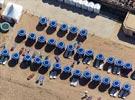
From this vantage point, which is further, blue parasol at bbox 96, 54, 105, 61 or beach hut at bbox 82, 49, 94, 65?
beach hut at bbox 82, 49, 94, 65

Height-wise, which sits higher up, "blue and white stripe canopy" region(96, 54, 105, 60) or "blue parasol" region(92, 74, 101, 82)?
"blue and white stripe canopy" region(96, 54, 105, 60)

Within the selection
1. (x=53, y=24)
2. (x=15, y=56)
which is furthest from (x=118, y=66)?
(x=15, y=56)

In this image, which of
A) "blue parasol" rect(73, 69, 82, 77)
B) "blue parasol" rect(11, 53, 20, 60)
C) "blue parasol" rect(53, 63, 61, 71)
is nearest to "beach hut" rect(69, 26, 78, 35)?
"blue parasol" rect(53, 63, 61, 71)

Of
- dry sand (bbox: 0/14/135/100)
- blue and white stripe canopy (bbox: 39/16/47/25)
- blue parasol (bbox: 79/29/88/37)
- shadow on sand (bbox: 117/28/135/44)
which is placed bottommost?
dry sand (bbox: 0/14/135/100)

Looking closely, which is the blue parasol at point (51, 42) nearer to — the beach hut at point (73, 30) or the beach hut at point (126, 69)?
the beach hut at point (73, 30)

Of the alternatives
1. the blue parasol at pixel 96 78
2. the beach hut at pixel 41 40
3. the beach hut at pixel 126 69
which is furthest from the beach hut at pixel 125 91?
the beach hut at pixel 41 40

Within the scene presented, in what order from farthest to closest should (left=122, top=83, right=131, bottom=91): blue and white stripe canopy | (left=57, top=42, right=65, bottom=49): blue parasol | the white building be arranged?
1. the white building
2. (left=57, top=42, right=65, bottom=49): blue parasol
3. (left=122, top=83, right=131, bottom=91): blue and white stripe canopy

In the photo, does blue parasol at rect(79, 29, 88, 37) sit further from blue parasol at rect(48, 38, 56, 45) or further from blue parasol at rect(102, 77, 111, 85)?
blue parasol at rect(102, 77, 111, 85)
